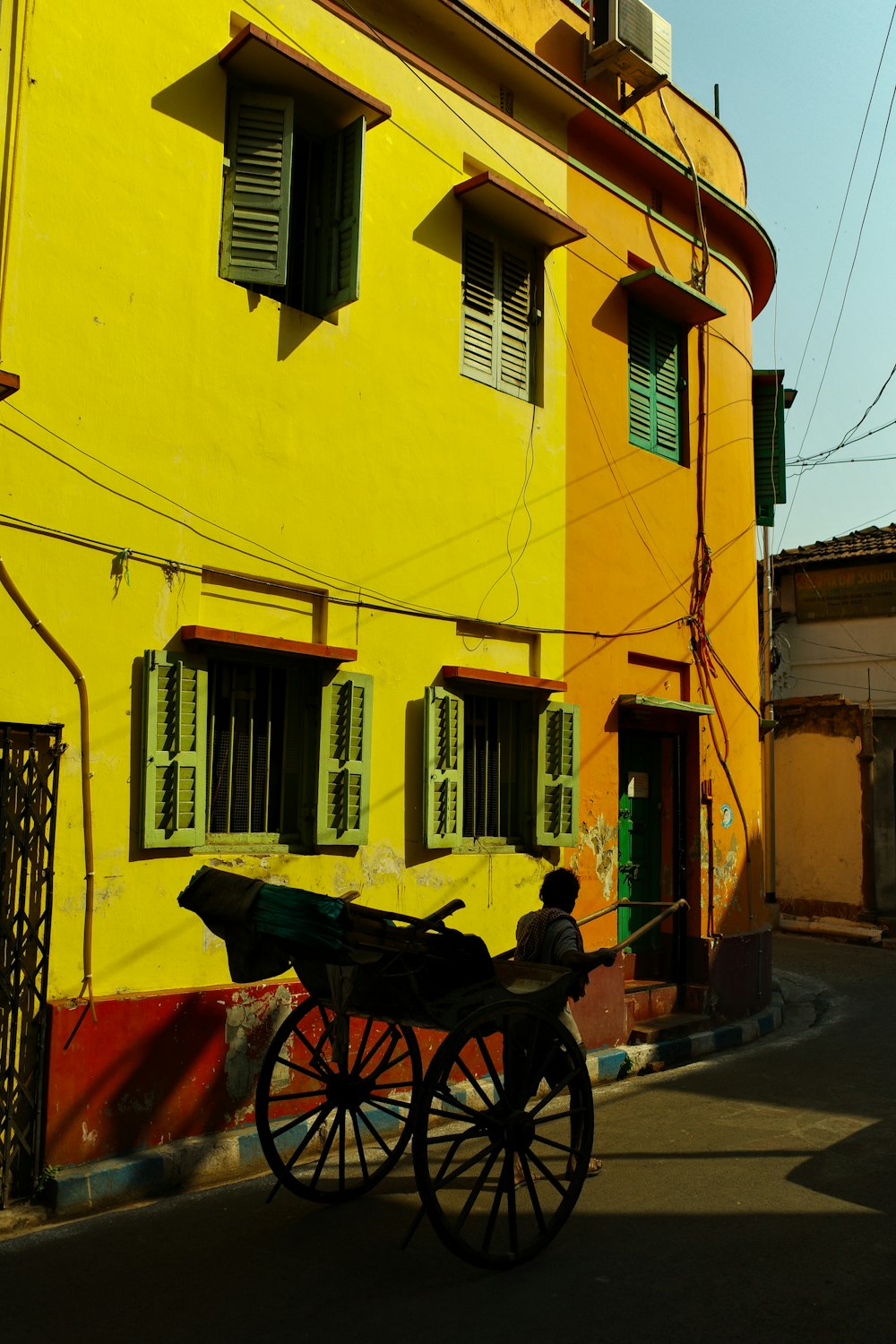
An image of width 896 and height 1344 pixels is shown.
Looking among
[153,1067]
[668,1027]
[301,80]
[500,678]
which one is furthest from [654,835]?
[301,80]

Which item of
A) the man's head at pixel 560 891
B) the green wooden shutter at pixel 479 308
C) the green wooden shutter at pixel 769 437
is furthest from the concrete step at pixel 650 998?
the green wooden shutter at pixel 769 437

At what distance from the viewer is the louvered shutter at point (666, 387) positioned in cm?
1090

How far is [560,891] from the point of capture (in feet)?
20.5

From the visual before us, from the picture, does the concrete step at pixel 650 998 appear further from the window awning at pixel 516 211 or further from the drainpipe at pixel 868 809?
the drainpipe at pixel 868 809

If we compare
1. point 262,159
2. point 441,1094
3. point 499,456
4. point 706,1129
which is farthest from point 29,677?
point 706,1129

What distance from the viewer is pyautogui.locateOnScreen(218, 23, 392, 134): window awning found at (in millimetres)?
6934

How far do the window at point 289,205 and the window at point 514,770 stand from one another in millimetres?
3067

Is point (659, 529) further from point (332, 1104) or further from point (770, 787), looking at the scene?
point (770, 787)

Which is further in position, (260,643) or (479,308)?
(479,308)

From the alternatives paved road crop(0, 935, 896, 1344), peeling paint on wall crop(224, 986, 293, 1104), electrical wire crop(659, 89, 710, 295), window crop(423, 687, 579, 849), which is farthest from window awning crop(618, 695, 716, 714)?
peeling paint on wall crop(224, 986, 293, 1104)

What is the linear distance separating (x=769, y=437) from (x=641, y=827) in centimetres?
507

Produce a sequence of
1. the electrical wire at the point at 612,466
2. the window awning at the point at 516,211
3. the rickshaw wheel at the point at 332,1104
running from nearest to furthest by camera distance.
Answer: the rickshaw wheel at the point at 332,1104, the window awning at the point at 516,211, the electrical wire at the point at 612,466

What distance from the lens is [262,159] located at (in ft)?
23.7

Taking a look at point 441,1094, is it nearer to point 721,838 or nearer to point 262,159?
point 262,159
